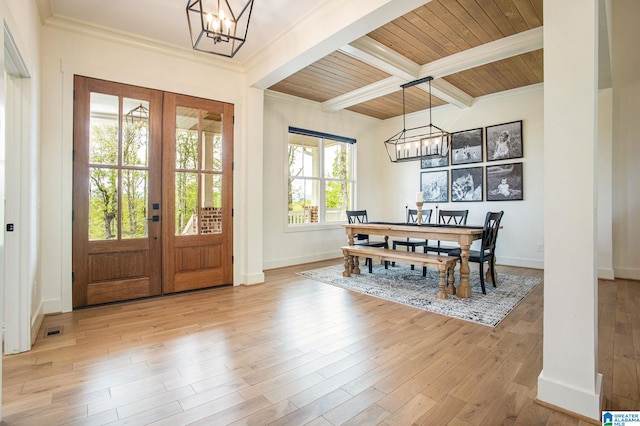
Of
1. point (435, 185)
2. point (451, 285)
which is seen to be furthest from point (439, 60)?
point (451, 285)

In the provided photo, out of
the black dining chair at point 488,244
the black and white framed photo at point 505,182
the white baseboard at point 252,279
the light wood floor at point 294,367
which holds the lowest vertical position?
the light wood floor at point 294,367

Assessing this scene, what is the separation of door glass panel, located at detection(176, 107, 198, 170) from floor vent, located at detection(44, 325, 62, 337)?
2.04 meters

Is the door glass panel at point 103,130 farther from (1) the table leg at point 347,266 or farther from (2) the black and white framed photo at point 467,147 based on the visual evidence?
(2) the black and white framed photo at point 467,147

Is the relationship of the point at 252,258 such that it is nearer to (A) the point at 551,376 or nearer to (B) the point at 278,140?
(B) the point at 278,140

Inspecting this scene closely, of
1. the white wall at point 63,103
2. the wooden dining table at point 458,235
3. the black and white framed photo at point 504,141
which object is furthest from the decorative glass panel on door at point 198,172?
the black and white framed photo at point 504,141

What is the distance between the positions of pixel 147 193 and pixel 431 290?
12.3 ft

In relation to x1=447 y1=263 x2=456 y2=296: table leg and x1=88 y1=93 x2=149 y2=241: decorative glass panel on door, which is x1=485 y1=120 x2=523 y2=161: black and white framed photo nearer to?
x1=447 y1=263 x2=456 y2=296: table leg

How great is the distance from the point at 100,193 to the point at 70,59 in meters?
1.43

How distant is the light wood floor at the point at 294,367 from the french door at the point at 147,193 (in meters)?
0.49

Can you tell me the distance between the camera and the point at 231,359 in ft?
7.33

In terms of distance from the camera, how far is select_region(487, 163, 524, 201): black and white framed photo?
5.41 m

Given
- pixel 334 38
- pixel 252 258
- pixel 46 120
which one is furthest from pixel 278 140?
pixel 46 120

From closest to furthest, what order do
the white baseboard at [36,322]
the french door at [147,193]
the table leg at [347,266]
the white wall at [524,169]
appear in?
1. the white baseboard at [36,322]
2. the french door at [147,193]
3. the table leg at [347,266]
4. the white wall at [524,169]

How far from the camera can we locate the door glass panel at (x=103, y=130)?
3.41 m
